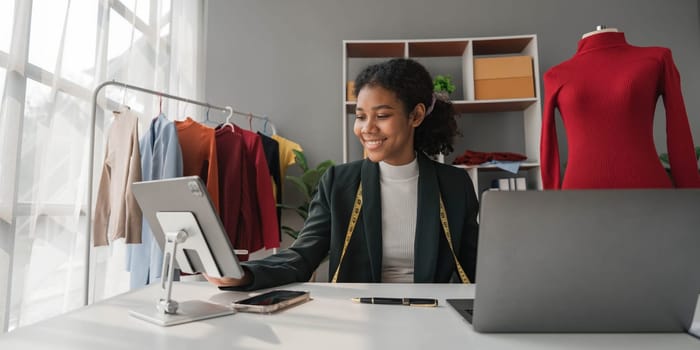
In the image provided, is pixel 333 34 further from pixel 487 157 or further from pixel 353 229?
pixel 353 229

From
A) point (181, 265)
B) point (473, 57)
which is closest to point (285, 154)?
point (473, 57)

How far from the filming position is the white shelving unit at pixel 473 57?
3082 mm

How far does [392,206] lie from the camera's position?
1515 millimetres

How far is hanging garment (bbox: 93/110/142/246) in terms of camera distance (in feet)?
6.63

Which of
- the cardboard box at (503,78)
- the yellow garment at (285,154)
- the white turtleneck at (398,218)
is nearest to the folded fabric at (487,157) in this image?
the cardboard box at (503,78)

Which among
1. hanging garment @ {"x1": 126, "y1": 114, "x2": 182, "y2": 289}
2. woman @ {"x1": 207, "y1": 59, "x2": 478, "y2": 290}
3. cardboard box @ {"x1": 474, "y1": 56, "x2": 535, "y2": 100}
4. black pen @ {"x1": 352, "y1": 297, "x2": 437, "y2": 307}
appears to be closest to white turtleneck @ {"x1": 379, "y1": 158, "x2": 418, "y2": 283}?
woman @ {"x1": 207, "y1": 59, "x2": 478, "y2": 290}

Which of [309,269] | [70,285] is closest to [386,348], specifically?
[309,269]

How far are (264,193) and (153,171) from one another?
0.64 metres

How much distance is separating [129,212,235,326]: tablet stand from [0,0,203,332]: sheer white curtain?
1.06 metres

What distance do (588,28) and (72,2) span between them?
3.50 m

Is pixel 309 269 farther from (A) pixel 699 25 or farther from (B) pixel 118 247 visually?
(A) pixel 699 25

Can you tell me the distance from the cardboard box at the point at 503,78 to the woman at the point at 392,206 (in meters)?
1.59

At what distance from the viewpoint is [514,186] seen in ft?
10.1

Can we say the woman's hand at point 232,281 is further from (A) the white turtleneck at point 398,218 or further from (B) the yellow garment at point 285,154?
(B) the yellow garment at point 285,154
